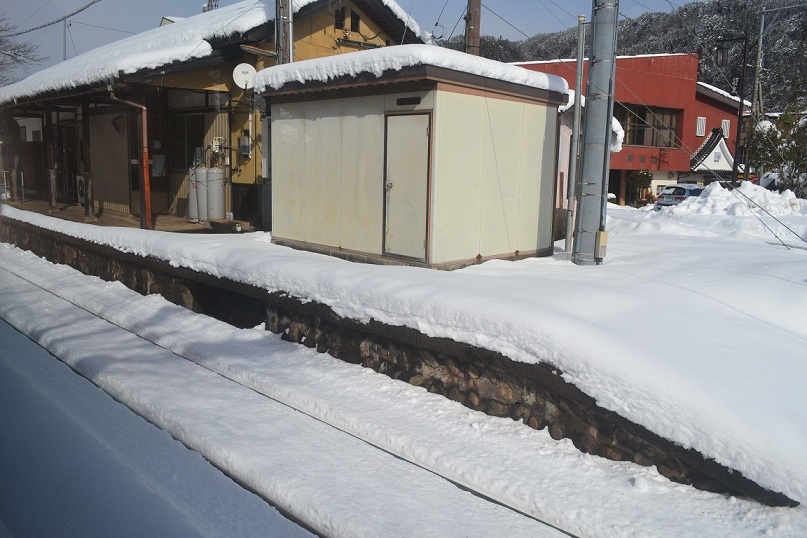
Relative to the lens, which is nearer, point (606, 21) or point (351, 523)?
point (351, 523)

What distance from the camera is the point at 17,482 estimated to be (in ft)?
14.9

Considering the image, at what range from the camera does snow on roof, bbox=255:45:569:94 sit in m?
8.18

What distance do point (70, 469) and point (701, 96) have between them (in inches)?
1685

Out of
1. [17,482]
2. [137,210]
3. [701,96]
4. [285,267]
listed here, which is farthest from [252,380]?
[701,96]

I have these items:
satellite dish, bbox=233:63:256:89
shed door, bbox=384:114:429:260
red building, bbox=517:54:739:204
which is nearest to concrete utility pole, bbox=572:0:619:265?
shed door, bbox=384:114:429:260

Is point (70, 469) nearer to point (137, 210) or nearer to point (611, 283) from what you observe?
point (611, 283)

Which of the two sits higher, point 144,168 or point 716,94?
point 716,94

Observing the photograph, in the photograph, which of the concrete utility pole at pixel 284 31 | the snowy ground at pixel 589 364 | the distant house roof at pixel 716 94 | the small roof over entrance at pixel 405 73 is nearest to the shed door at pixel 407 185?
the small roof over entrance at pixel 405 73

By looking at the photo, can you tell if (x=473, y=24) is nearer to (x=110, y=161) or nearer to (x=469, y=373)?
(x=469, y=373)

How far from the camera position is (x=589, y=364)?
4902 mm

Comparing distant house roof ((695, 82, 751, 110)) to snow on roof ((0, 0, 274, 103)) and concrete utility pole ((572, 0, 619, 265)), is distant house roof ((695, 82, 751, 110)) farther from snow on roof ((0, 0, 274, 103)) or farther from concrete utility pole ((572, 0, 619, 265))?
concrete utility pole ((572, 0, 619, 265))

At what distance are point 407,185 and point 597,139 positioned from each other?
263cm

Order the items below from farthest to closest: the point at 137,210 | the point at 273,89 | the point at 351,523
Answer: the point at 137,210 → the point at 273,89 → the point at 351,523

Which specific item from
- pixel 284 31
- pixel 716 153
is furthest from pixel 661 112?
pixel 284 31
